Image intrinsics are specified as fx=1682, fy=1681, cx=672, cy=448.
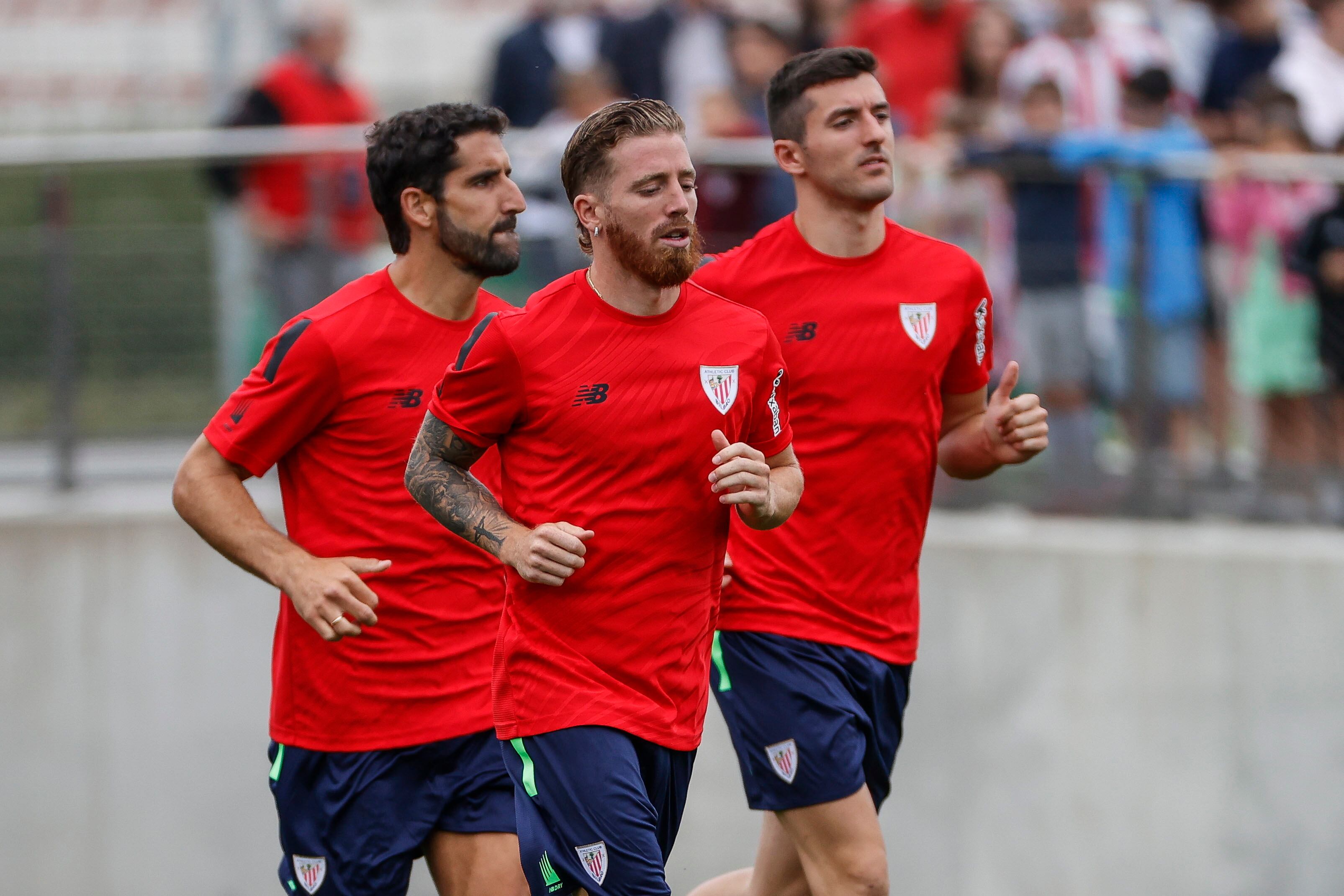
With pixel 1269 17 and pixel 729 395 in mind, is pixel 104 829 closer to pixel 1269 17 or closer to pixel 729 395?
pixel 729 395

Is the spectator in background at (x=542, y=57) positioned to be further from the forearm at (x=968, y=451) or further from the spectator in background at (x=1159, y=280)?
the forearm at (x=968, y=451)

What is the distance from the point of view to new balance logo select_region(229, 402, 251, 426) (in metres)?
4.59

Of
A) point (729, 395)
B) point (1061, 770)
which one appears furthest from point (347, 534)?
point (1061, 770)

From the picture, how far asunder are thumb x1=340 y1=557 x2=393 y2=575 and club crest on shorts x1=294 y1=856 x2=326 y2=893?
996mm

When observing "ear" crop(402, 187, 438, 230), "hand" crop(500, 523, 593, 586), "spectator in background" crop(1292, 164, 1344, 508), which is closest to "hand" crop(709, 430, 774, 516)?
"hand" crop(500, 523, 593, 586)

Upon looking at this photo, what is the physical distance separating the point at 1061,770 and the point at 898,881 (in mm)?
947

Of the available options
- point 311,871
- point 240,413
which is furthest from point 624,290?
point 311,871

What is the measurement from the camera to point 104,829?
8.15 m

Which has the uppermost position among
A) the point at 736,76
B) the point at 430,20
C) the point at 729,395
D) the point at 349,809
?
the point at 430,20

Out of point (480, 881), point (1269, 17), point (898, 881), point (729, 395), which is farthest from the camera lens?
point (1269, 17)

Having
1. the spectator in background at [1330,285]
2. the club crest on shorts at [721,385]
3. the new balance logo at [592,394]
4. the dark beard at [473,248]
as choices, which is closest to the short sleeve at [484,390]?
the new balance logo at [592,394]

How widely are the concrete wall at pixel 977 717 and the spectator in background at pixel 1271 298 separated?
0.66m

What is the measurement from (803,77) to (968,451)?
4.04 ft

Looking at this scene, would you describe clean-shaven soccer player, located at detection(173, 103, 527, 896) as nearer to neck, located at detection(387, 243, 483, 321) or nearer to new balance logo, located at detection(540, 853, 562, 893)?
neck, located at detection(387, 243, 483, 321)
